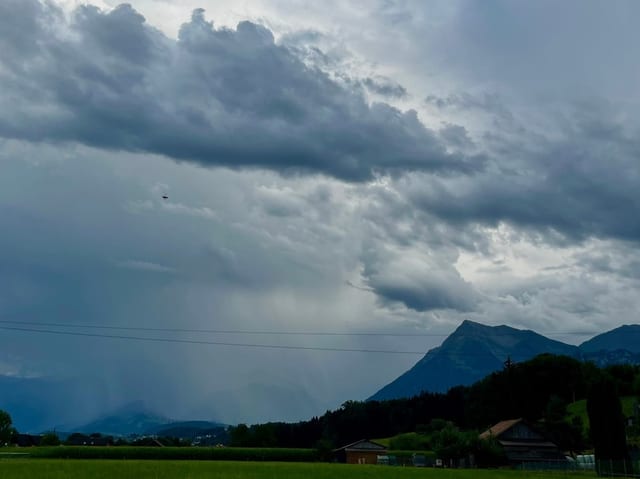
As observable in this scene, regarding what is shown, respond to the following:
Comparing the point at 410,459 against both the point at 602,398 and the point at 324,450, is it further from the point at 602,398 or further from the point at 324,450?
the point at 602,398

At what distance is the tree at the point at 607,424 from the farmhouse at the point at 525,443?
41458 mm

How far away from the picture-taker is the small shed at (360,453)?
167 m

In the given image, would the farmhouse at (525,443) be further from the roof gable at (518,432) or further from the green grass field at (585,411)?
the green grass field at (585,411)

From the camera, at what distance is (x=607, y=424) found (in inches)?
3730

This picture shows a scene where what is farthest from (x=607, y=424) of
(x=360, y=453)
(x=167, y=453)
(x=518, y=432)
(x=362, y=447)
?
(x=362, y=447)

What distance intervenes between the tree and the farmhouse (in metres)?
41.5

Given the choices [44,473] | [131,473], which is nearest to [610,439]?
[131,473]

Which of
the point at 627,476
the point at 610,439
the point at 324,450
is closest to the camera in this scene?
the point at 627,476

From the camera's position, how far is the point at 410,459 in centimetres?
15262

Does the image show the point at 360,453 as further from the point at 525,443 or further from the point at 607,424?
the point at 607,424

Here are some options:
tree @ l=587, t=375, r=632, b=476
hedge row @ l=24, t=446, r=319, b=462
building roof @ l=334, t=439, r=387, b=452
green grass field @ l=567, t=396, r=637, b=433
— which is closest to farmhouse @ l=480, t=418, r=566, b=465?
building roof @ l=334, t=439, r=387, b=452

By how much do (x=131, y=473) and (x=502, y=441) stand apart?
299 feet

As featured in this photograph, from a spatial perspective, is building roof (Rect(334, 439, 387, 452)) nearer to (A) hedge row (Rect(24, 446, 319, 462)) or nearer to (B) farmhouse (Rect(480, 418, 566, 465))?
(A) hedge row (Rect(24, 446, 319, 462))

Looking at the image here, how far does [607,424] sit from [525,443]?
48.2m
